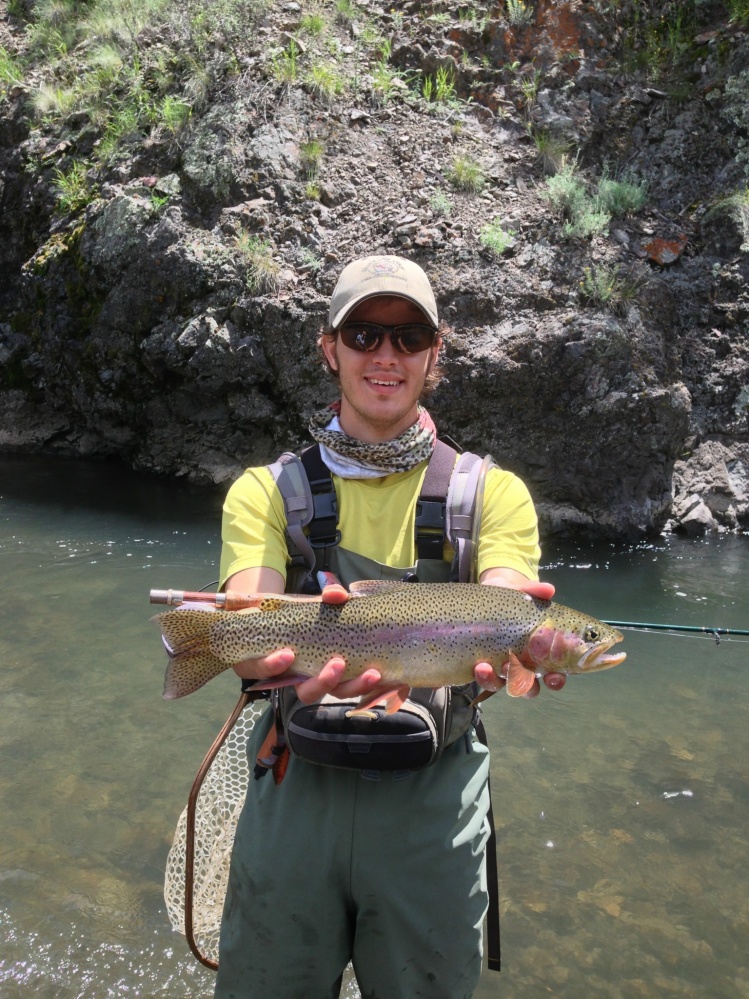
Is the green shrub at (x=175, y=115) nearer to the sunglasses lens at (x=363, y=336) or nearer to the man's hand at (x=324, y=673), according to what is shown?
the sunglasses lens at (x=363, y=336)

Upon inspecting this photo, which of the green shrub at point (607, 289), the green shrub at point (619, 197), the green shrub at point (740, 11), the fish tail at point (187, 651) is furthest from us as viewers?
the green shrub at point (740, 11)

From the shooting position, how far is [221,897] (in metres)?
3.48

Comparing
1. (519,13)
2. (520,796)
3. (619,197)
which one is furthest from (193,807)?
(519,13)

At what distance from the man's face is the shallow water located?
8.26ft

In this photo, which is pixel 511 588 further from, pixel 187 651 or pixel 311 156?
pixel 311 156

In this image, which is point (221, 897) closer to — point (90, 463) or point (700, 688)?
point (700, 688)

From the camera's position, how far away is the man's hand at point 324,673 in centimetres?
229

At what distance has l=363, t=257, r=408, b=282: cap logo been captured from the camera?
2.64m

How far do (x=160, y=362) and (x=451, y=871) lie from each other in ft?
31.8

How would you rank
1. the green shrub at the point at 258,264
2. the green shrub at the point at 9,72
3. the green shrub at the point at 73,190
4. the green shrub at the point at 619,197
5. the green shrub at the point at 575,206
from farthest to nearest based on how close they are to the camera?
the green shrub at the point at 9,72 → the green shrub at the point at 73,190 → the green shrub at the point at 619,197 → the green shrub at the point at 258,264 → the green shrub at the point at 575,206

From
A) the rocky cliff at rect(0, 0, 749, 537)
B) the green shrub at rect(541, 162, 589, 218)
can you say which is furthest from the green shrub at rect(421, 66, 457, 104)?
the green shrub at rect(541, 162, 589, 218)

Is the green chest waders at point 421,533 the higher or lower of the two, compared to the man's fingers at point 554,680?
higher

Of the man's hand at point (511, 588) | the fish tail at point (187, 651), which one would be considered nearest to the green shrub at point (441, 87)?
the man's hand at point (511, 588)

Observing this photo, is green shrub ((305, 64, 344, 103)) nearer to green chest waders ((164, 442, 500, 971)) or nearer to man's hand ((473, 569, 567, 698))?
green chest waders ((164, 442, 500, 971))
